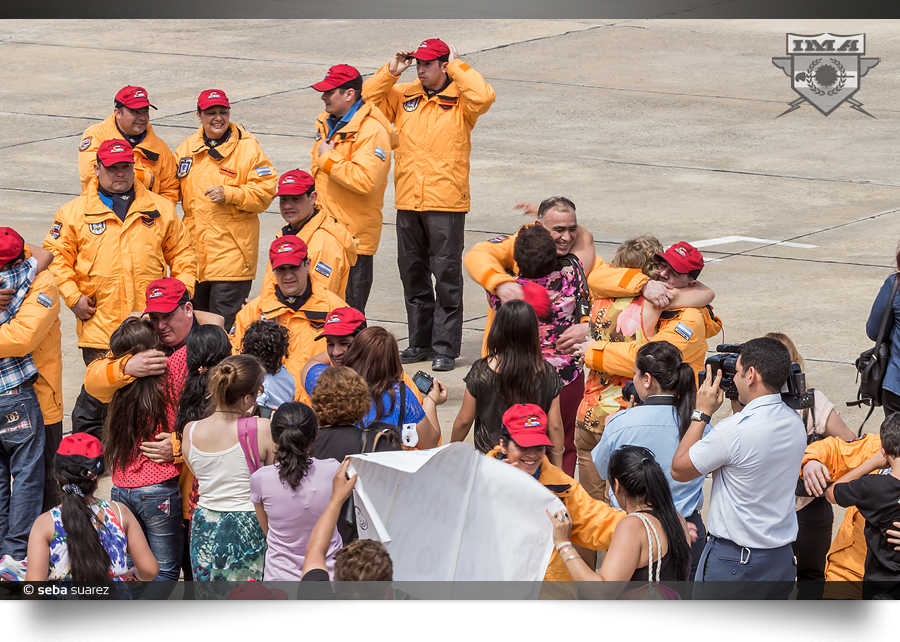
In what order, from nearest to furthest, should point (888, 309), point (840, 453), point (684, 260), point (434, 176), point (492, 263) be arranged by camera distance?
point (840, 453), point (684, 260), point (888, 309), point (492, 263), point (434, 176)

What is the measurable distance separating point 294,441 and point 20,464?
2138 mm

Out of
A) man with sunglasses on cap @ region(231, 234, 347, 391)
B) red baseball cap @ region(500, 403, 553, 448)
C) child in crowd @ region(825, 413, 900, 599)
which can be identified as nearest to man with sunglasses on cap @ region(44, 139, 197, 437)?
man with sunglasses on cap @ region(231, 234, 347, 391)

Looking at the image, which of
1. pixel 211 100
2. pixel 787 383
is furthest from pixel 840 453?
pixel 211 100

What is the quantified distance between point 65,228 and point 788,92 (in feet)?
51.2

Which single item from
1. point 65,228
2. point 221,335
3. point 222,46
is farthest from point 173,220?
point 222,46

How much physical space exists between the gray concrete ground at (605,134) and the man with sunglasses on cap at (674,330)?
2607 mm

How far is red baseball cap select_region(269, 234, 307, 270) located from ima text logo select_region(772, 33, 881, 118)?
13.8 meters

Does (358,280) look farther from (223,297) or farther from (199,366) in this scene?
(199,366)

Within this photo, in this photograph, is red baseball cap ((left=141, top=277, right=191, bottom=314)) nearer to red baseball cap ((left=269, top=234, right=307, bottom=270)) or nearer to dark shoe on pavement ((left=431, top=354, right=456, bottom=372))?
red baseball cap ((left=269, top=234, right=307, bottom=270))

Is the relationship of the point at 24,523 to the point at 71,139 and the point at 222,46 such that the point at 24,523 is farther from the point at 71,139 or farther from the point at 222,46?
the point at 222,46

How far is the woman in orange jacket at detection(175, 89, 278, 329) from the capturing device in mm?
8422

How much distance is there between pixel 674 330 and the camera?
6.00 m

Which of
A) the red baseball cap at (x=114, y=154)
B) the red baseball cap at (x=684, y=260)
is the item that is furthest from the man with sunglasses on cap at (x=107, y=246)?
the red baseball cap at (x=684, y=260)

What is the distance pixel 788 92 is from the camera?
→ 2027cm
